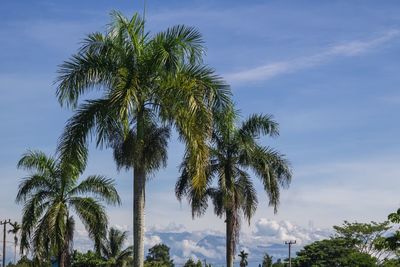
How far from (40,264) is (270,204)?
9695 mm

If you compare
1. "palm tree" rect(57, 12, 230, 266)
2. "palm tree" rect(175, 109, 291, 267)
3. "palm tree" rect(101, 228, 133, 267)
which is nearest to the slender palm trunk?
"palm tree" rect(57, 12, 230, 266)

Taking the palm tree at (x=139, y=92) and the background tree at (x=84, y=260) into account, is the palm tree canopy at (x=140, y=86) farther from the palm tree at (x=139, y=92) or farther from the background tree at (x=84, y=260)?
the background tree at (x=84, y=260)

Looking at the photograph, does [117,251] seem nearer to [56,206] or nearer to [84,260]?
[84,260]

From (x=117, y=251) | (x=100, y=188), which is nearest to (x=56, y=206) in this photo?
(x=100, y=188)

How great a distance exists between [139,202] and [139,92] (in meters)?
2.65

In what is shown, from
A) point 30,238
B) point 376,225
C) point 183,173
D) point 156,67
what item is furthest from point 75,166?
point 376,225

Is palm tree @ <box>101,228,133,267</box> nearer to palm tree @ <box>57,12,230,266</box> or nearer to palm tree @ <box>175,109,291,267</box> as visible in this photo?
palm tree @ <box>175,109,291,267</box>

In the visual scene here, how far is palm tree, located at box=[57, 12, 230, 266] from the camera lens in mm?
16328

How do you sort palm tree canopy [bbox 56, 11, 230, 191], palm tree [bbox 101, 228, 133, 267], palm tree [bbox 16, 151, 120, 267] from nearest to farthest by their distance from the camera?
palm tree canopy [bbox 56, 11, 230, 191], palm tree [bbox 16, 151, 120, 267], palm tree [bbox 101, 228, 133, 267]

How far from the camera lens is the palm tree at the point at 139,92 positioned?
53.6ft

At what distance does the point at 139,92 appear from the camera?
16.7 metres

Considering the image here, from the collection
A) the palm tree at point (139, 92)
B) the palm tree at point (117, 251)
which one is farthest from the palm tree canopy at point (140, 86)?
the palm tree at point (117, 251)

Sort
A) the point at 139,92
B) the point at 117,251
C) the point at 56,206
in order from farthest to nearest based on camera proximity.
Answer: the point at 117,251 → the point at 56,206 → the point at 139,92

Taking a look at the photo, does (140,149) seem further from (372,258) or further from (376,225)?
(376,225)
